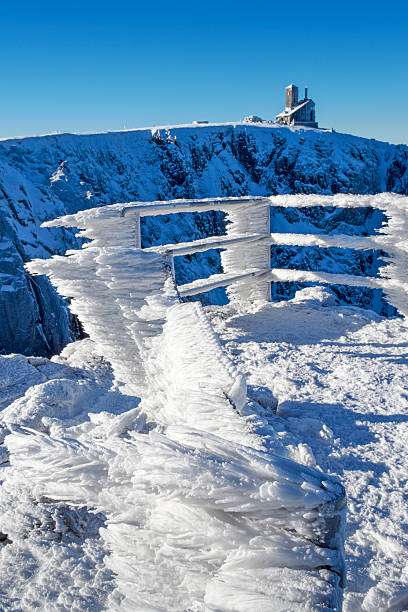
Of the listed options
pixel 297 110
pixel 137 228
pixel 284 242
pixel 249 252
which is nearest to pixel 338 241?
pixel 284 242

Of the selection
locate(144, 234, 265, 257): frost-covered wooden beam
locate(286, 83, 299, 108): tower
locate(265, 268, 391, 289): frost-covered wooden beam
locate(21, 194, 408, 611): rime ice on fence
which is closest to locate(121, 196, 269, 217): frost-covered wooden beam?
locate(144, 234, 265, 257): frost-covered wooden beam

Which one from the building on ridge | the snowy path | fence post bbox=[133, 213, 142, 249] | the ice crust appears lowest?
the snowy path

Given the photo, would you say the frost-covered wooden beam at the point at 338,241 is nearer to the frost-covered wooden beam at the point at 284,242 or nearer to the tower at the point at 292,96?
the frost-covered wooden beam at the point at 284,242

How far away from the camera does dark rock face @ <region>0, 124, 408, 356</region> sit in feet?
47.1

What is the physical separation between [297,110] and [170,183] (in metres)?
16.8

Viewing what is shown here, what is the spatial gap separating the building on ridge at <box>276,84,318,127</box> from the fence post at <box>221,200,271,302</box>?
107ft

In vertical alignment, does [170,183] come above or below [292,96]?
below

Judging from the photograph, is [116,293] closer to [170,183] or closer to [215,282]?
[215,282]

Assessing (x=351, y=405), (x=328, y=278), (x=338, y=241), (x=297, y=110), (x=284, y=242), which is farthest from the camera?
(x=297, y=110)

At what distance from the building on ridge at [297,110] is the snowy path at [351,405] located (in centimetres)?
3368

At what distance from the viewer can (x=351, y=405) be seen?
2.01m

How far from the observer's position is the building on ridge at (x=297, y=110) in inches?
1315

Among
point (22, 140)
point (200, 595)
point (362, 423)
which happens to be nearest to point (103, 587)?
point (200, 595)

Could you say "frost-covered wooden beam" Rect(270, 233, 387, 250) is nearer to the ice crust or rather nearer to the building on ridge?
the ice crust
